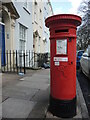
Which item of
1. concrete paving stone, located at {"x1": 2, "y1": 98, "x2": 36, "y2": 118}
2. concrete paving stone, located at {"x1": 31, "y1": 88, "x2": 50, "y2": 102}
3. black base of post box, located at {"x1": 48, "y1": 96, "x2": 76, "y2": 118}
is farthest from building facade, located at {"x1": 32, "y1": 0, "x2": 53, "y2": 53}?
black base of post box, located at {"x1": 48, "y1": 96, "x2": 76, "y2": 118}

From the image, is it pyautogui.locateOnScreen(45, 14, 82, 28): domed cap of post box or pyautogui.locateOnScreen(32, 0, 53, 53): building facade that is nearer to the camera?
pyautogui.locateOnScreen(45, 14, 82, 28): domed cap of post box

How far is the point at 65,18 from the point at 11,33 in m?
6.15

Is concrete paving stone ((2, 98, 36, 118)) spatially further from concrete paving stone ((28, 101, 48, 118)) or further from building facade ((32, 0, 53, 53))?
building facade ((32, 0, 53, 53))

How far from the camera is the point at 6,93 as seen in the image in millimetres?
3990

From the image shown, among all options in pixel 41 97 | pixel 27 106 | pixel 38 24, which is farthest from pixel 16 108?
pixel 38 24

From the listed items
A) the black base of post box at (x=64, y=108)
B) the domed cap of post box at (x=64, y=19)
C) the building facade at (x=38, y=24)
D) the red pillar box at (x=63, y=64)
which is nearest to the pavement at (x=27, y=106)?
the black base of post box at (x=64, y=108)

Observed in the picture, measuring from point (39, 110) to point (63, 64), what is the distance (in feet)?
3.89

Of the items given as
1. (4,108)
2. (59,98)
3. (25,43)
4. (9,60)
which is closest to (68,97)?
(59,98)

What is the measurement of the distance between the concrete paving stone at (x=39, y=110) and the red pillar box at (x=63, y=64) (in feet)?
0.76

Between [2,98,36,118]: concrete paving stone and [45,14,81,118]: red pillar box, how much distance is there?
1.98ft

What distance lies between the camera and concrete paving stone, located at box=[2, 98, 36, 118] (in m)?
2.75

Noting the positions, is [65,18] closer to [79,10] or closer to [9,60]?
[9,60]

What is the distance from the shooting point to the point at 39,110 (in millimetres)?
2996

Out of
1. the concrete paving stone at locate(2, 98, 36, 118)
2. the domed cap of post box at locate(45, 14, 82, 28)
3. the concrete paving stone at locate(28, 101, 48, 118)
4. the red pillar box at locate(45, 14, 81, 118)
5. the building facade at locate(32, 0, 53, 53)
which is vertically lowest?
the concrete paving stone at locate(28, 101, 48, 118)
